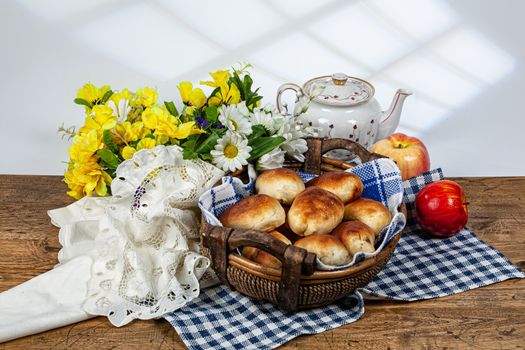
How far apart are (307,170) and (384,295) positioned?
0.32 metres

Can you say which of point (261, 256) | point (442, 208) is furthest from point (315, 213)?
point (442, 208)

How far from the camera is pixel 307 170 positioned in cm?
152

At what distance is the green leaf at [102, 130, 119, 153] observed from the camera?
144 centimetres

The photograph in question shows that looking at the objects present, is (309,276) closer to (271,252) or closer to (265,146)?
(271,252)

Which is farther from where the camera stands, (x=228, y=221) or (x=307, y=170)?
(x=307, y=170)

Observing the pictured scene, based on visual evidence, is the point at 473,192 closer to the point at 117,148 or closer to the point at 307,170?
the point at 307,170

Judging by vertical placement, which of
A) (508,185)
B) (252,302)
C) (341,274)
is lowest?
(252,302)

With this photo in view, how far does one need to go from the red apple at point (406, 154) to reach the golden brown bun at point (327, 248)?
513mm

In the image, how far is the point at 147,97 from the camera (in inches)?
60.6

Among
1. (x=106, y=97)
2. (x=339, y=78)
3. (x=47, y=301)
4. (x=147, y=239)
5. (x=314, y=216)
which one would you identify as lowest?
(x=47, y=301)

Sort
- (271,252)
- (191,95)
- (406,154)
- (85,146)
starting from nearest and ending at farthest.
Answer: (271,252), (85,146), (191,95), (406,154)

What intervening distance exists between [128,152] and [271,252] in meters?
0.42

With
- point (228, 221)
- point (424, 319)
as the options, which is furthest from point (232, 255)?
point (424, 319)

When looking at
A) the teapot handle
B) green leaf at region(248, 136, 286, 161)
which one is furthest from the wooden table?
the teapot handle
